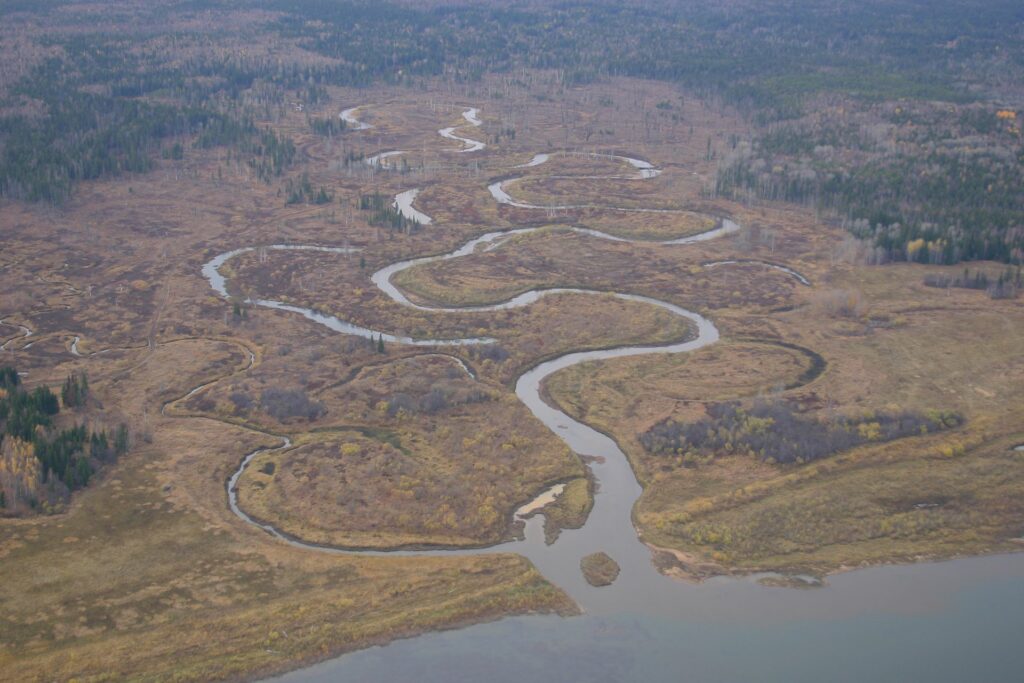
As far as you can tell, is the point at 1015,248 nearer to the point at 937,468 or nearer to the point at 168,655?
the point at 937,468

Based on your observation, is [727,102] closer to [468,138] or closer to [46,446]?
[468,138]

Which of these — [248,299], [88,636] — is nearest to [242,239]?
[248,299]

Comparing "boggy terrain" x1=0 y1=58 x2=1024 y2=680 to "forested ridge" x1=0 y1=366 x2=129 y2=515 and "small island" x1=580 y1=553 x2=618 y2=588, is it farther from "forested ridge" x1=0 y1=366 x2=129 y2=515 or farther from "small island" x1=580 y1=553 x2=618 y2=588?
"small island" x1=580 y1=553 x2=618 y2=588

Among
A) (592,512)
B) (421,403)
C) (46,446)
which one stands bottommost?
(592,512)

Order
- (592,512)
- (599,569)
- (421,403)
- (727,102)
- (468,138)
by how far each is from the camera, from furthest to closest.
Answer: (727,102) < (468,138) < (421,403) < (592,512) < (599,569)

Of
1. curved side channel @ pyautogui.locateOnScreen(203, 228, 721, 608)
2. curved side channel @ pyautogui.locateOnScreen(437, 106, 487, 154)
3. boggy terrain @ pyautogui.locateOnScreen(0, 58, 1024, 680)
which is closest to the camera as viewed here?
boggy terrain @ pyautogui.locateOnScreen(0, 58, 1024, 680)

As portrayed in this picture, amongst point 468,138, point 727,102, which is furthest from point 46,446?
point 727,102

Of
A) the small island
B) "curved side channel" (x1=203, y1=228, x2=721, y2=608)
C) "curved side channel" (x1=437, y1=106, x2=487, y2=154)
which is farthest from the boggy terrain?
"curved side channel" (x1=437, y1=106, x2=487, y2=154)

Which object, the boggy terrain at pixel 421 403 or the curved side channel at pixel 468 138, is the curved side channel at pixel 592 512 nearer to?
the boggy terrain at pixel 421 403

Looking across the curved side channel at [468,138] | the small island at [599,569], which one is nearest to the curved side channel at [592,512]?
the small island at [599,569]
